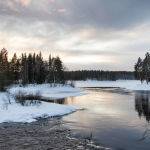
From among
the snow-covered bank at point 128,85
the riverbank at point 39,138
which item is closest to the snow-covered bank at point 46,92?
the snow-covered bank at point 128,85

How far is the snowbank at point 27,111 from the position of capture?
80.2 ft

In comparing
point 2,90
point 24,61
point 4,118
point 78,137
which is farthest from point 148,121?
point 24,61

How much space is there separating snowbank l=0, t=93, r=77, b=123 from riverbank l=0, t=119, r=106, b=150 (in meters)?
1.89

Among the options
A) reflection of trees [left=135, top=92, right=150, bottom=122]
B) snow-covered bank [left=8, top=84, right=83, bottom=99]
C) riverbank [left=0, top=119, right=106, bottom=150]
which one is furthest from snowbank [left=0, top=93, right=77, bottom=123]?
snow-covered bank [left=8, top=84, right=83, bottom=99]

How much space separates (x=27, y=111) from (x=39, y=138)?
954cm

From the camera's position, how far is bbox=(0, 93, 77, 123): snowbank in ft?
80.2

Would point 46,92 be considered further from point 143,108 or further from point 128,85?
point 128,85

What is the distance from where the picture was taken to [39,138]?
17641 mm

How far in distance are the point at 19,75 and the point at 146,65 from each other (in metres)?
39.1

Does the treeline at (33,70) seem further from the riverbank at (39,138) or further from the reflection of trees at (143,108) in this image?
the riverbank at (39,138)

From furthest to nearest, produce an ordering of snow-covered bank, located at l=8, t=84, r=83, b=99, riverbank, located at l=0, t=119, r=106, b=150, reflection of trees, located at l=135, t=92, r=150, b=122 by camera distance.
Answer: snow-covered bank, located at l=8, t=84, r=83, b=99, reflection of trees, located at l=135, t=92, r=150, b=122, riverbank, located at l=0, t=119, r=106, b=150

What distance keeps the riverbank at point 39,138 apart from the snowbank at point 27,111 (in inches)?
74.3

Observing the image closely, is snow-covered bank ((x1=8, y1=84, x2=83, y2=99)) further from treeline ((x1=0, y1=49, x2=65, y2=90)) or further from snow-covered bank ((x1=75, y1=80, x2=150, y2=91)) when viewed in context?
snow-covered bank ((x1=75, y1=80, x2=150, y2=91))

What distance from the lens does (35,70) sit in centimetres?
9556
